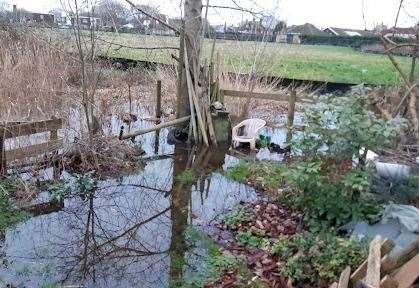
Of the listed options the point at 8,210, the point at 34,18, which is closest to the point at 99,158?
the point at 8,210

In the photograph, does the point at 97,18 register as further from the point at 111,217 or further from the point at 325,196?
the point at 325,196

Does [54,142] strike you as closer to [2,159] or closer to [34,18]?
[2,159]

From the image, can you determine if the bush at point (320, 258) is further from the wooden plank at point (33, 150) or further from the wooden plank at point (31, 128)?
the wooden plank at point (31, 128)

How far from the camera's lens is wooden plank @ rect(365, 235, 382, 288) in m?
3.30

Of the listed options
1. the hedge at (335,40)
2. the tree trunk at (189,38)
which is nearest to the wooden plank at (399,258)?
the tree trunk at (189,38)

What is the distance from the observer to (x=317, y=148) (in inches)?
224

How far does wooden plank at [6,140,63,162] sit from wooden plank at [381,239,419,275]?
19.9 ft

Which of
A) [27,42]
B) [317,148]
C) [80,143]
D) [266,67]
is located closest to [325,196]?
[317,148]

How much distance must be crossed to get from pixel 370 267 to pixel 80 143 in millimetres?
5821

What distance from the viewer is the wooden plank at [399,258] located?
3.57 metres

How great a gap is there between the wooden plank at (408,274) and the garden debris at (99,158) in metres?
5.35

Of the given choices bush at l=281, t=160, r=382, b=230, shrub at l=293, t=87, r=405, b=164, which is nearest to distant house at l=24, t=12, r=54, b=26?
shrub at l=293, t=87, r=405, b=164

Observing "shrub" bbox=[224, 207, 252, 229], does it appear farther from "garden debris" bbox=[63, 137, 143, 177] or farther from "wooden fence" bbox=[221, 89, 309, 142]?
"wooden fence" bbox=[221, 89, 309, 142]

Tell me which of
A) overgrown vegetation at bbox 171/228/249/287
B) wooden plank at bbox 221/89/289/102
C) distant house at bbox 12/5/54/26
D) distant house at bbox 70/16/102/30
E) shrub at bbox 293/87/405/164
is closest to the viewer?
overgrown vegetation at bbox 171/228/249/287
